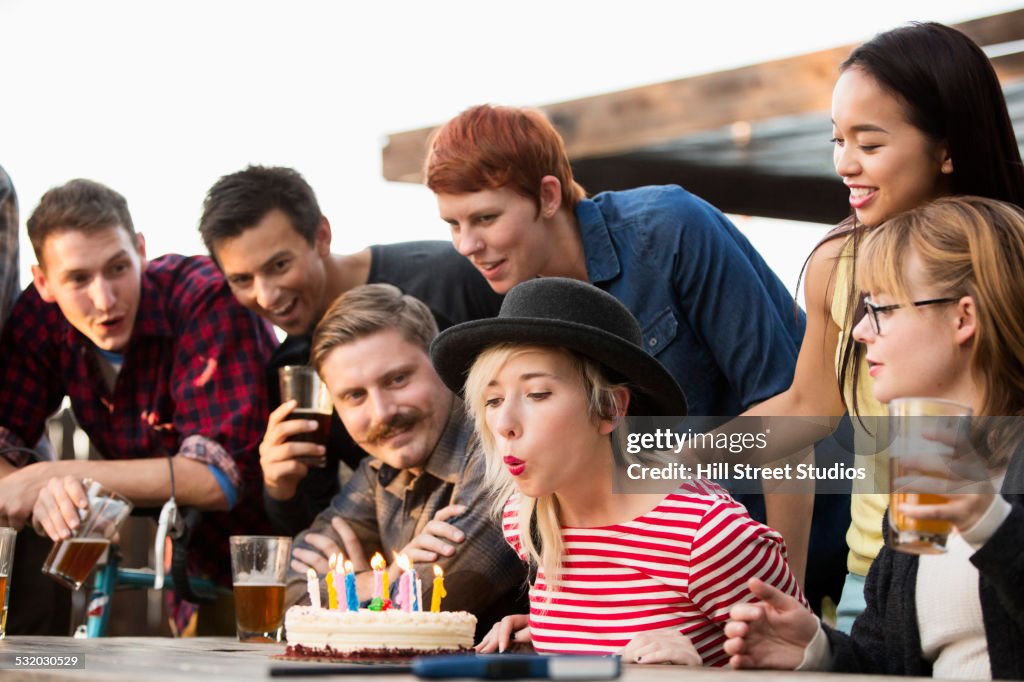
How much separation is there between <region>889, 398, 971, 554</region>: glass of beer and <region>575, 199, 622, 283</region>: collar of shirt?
78.4 inches

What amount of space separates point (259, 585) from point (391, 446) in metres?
0.55

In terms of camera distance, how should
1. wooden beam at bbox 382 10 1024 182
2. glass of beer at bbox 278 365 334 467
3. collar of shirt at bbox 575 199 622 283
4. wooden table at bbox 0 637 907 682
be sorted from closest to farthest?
1. wooden table at bbox 0 637 907 682
2. collar of shirt at bbox 575 199 622 283
3. glass of beer at bbox 278 365 334 467
4. wooden beam at bbox 382 10 1024 182

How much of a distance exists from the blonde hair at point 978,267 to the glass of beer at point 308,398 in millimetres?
1936

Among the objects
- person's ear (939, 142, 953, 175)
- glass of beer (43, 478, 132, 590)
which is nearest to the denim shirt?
person's ear (939, 142, 953, 175)

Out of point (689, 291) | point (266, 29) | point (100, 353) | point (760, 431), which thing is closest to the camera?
point (760, 431)

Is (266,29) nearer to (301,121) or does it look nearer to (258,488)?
(301,121)

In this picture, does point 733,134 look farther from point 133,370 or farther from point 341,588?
point 341,588

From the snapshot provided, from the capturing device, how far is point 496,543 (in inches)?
128

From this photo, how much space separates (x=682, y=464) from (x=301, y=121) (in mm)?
6425

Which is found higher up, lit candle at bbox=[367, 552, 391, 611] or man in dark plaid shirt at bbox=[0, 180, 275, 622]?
man in dark plaid shirt at bbox=[0, 180, 275, 622]

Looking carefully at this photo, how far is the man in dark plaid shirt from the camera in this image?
437 centimetres

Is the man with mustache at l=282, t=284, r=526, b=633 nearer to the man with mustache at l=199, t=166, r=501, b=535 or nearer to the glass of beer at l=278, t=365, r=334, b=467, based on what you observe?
the glass of beer at l=278, t=365, r=334, b=467

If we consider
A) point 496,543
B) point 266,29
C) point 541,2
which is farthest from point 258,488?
point 266,29

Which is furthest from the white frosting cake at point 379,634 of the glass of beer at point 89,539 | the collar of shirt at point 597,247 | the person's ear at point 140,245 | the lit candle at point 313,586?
the person's ear at point 140,245
